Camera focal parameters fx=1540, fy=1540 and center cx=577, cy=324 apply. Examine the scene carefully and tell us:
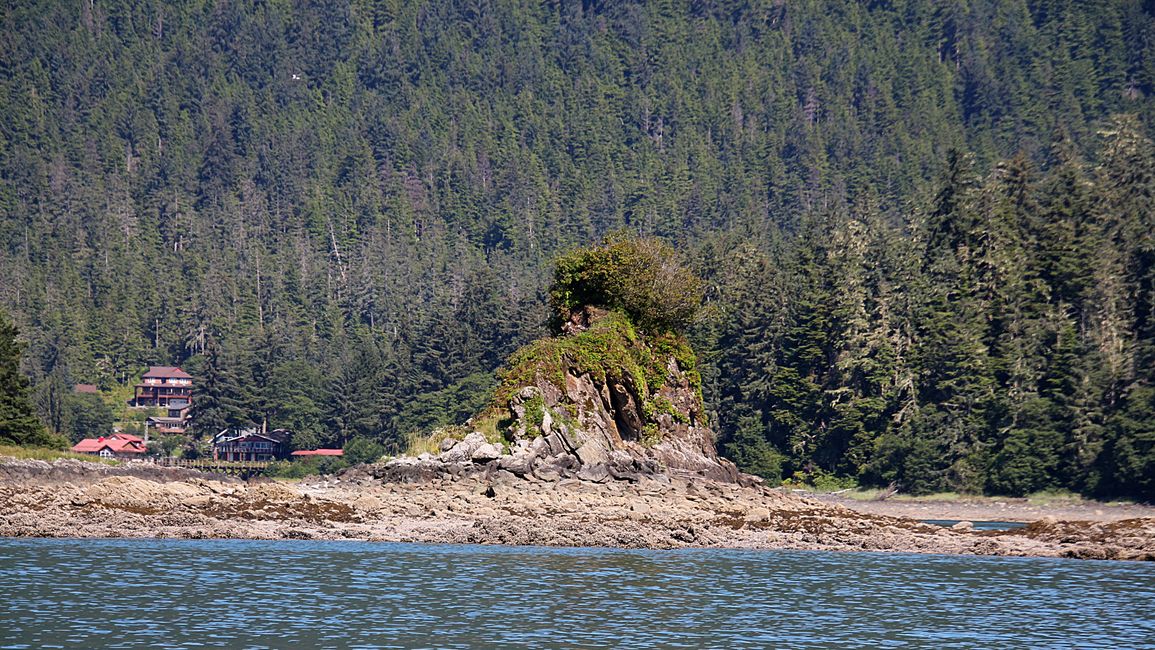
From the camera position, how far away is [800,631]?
1214 inches

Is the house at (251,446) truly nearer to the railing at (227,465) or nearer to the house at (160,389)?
the railing at (227,465)

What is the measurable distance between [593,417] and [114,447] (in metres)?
104

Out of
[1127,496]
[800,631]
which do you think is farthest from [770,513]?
[1127,496]

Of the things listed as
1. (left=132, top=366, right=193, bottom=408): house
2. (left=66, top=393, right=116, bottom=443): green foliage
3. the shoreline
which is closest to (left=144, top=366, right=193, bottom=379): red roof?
(left=132, top=366, right=193, bottom=408): house

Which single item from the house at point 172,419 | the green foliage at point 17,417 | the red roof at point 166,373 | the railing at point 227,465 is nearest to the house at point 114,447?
the house at point 172,419

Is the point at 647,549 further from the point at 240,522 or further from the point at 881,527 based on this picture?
the point at 240,522

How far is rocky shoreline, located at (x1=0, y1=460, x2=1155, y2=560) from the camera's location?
48125 mm

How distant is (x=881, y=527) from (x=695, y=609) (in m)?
20.9

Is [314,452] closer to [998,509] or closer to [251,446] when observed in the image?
[251,446]

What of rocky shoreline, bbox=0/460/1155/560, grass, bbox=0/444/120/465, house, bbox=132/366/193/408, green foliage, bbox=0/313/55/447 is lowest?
rocky shoreline, bbox=0/460/1155/560

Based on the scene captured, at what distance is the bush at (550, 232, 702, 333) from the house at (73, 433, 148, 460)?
91.5m

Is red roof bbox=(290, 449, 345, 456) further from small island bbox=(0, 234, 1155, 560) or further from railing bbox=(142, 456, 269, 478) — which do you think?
small island bbox=(0, 234, 1155, 560)

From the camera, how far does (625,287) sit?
69.2 meters

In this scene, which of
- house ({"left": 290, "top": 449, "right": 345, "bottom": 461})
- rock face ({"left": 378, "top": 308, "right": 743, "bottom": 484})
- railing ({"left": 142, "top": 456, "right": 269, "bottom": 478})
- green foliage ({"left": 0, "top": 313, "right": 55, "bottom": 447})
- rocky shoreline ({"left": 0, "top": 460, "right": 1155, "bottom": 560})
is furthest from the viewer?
house ({"left": 290, "top": 449, "right": 345, "bottom": 461})
